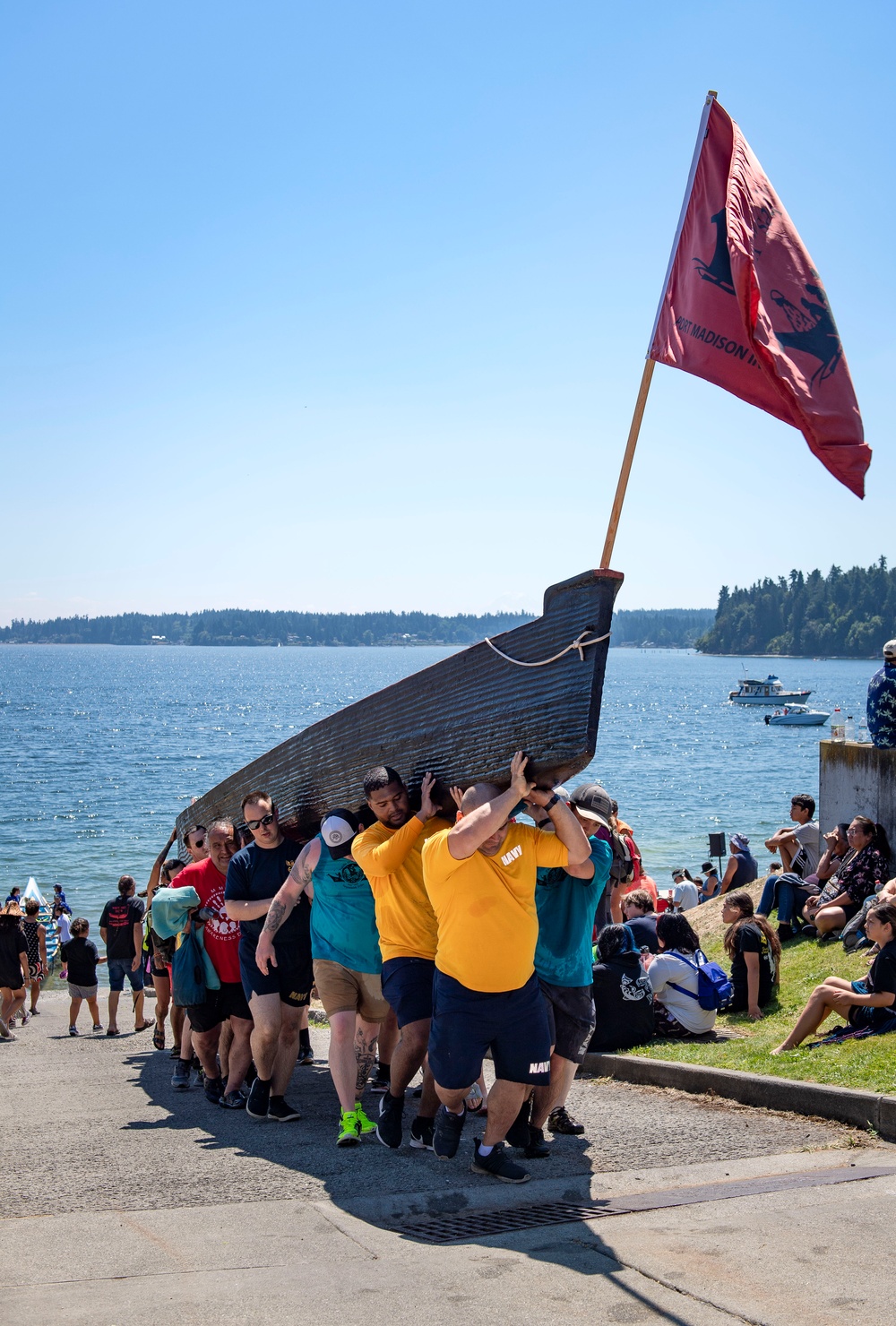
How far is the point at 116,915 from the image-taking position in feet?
37.2

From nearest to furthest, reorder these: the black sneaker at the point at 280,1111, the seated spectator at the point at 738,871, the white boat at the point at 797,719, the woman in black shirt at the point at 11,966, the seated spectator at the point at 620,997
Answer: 1. the black sneaker at the point at 280,1111
2. the seated spectator at the point at 620,997
3. the woman in black shirt at the point at 11,966
4. the seated spectator at the point at 738,871
5. the white boat at the point at 797,719

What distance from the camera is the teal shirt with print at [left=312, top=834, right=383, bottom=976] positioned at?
5426 mm

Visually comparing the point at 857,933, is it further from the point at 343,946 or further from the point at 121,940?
the point at 121,940

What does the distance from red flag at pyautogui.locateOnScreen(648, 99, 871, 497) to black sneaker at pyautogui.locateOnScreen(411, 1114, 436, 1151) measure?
3.44 meters

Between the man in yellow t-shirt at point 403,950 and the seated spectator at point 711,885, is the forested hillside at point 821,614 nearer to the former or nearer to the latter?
the seated spectator at point 711,885

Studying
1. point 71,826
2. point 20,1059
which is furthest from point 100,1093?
point 71,826

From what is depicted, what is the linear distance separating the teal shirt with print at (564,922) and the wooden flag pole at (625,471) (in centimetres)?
135

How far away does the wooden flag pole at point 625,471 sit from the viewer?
5000mm

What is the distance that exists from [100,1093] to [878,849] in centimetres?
554

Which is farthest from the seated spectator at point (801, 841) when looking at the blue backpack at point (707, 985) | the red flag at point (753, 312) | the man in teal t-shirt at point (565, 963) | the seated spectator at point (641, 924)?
the red flag at point (753, 312)

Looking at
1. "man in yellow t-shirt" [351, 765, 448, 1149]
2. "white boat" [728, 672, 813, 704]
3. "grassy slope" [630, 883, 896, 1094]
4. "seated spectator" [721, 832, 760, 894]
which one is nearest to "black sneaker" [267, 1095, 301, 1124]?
"man in yellow t-shirt" [351, 765, 448, 1149]

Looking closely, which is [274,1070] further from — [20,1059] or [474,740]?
[20,1059]

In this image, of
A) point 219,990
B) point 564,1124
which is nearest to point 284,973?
point 219,990

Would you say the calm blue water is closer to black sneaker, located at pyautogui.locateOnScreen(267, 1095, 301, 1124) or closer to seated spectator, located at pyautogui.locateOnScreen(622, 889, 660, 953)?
seated spectator, located at pyautogui.locateOnScreen(622, 889, 660, 953)
